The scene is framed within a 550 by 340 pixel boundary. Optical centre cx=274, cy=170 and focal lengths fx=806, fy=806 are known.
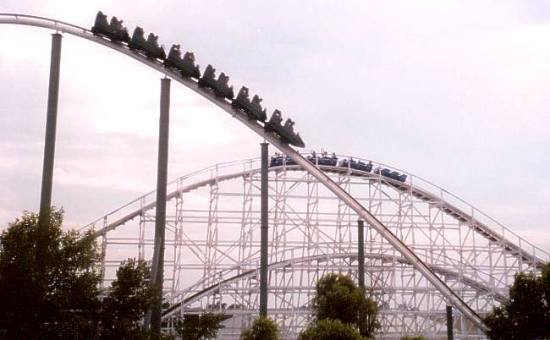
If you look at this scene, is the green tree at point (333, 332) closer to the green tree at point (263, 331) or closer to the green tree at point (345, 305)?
the green tree at point (263, 331)

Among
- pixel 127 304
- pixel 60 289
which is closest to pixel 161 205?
pixel 127 304

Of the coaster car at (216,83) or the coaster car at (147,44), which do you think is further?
the coaster car at (216,83)

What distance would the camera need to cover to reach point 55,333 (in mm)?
16844

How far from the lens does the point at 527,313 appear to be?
23641 millimetres

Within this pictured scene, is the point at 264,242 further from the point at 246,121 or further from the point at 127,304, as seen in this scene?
the point at 127,304

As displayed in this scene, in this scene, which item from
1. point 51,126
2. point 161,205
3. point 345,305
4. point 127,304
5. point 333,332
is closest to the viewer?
point 127,304

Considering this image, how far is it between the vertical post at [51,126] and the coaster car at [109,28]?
3.40 feet

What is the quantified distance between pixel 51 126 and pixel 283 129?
23.0 feet

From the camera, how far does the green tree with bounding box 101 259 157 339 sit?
17641mm

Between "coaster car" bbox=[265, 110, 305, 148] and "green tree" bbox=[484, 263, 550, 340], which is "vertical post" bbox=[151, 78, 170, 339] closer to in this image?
"coaster car" bbox=[265, 110, 305, 148]

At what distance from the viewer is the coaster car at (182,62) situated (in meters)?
22.1

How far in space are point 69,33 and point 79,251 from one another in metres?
6.51

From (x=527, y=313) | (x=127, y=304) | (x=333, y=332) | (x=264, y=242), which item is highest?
(x=264, y=242)

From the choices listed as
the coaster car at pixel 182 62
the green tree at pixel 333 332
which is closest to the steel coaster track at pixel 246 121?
the coaster car at pixel 182 62
